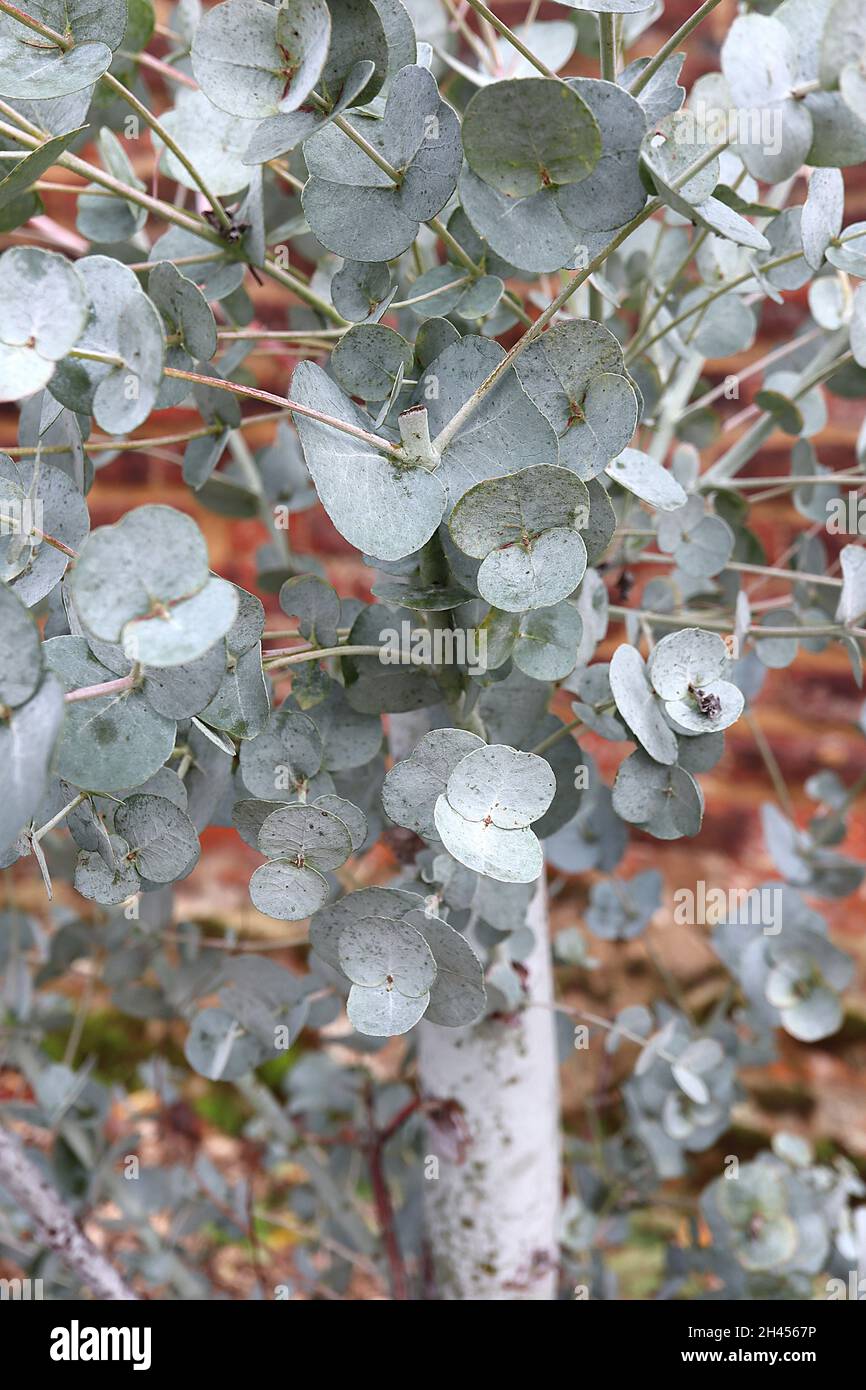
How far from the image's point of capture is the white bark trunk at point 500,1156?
21.5 inches

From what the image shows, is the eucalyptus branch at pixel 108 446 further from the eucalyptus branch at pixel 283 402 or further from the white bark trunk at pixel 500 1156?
the white bark trunk at pixel 500 1156

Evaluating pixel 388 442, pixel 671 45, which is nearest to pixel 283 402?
pixel 388 442

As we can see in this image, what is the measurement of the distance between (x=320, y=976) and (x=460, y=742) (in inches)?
11.0

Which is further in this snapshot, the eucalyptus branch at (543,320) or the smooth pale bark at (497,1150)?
the smooth pale bark at (497,1150)

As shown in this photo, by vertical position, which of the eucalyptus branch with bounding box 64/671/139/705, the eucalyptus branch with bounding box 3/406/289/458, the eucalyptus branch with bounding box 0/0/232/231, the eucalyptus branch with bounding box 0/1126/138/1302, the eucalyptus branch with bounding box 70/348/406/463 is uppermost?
the eucalyptus branch with bounding box 0/0/232/231

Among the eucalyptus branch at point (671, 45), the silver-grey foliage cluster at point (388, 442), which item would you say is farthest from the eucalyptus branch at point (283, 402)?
the eucalyptus branch at point (671, 45)

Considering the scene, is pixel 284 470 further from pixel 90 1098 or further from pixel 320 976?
pixel 90 1098

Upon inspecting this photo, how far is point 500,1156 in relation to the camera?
56 cm

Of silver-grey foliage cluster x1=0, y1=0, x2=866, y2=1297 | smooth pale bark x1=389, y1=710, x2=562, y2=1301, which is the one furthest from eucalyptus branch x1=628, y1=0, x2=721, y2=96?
smooth pale bark x1=389, y1=710, x2=562, y2=1301

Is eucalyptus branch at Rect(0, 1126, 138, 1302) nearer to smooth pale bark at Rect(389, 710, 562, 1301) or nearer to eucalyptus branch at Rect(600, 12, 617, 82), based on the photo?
smooth pale bark at Rect(389, 710, 562, 1301)

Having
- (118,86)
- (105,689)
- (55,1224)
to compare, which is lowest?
(55,1224)

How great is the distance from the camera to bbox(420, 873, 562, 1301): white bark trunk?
1.79 ft

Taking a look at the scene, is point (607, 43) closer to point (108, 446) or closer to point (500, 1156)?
point (108, 446)

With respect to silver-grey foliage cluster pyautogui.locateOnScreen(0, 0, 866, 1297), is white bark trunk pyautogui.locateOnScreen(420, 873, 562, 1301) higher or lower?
lower
